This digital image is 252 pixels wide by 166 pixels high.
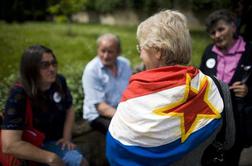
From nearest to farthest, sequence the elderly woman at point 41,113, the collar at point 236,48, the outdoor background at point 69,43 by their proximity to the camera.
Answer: the elderly woman at point 41,113, the collar at point 236,48, the outdoor background at point 69,43

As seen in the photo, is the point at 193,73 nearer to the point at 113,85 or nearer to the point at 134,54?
the point at 113,85

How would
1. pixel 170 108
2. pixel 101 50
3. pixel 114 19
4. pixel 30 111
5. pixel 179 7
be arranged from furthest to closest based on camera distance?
pixel 114 19 → pixel 179 7 → pixel 101 50 → pixel 30 111 → pixel 170 108

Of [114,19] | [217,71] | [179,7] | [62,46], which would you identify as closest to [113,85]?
[217,71]

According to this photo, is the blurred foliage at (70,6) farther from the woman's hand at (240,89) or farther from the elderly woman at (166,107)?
the elderly woman at (166,107)

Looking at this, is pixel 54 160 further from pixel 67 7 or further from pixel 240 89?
pixel 67 7

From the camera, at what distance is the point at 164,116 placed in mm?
1690

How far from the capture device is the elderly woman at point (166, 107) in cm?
170

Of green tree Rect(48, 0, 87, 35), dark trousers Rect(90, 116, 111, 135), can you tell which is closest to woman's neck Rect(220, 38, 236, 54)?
dark trousers Rect(90, 116, 111, 135)

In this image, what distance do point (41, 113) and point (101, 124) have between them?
92cm

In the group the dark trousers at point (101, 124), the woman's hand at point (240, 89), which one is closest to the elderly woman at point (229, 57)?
the woman's hand at point (240, 89)

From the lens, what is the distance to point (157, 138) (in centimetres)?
171

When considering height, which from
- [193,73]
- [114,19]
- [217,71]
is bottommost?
[114,19]

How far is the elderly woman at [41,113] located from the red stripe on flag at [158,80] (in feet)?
3.94

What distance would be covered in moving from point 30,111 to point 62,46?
196 inches
